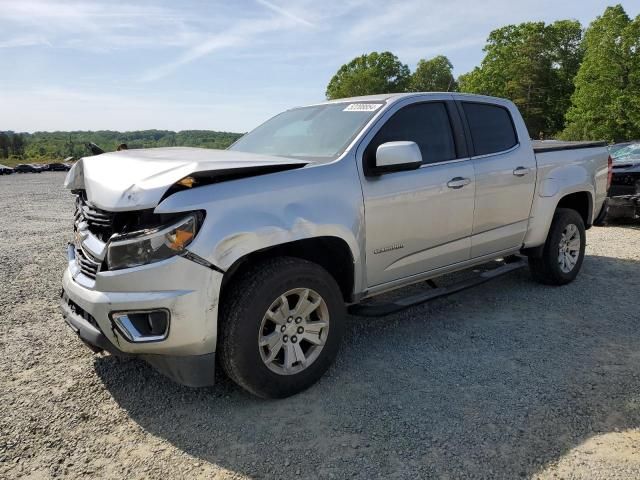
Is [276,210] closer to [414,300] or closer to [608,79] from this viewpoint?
[414,300]

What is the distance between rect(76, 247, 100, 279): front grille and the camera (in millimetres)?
2953

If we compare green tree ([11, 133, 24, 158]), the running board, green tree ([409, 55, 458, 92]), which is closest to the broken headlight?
the running board

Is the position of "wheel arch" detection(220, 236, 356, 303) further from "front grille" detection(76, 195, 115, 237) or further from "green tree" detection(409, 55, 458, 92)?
"green tree" detection(409, 55, 458, 92)

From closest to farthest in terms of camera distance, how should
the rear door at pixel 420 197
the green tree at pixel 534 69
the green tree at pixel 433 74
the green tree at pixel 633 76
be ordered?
the rear door at pixel 420 197 → the green tree at pixel 633 76 → the green tree at pixel 534 69 → the green tree at pixel 433 74

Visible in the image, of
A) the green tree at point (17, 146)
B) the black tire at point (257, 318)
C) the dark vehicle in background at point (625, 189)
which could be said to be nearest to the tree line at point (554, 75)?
the dark vehicle in background at point (625, 189)

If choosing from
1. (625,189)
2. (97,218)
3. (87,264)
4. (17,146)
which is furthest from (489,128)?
(17,146)

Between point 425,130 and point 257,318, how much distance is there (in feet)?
6.89

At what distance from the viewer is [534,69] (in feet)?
146

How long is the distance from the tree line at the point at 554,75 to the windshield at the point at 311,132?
11.7 m

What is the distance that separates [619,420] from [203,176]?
2.70 m

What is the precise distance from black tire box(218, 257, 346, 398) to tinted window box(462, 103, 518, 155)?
210cm

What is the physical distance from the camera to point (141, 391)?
10.6 feet

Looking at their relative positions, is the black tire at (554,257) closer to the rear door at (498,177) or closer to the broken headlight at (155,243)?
the rear door at (498,177)

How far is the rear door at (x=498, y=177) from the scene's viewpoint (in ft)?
14.0
